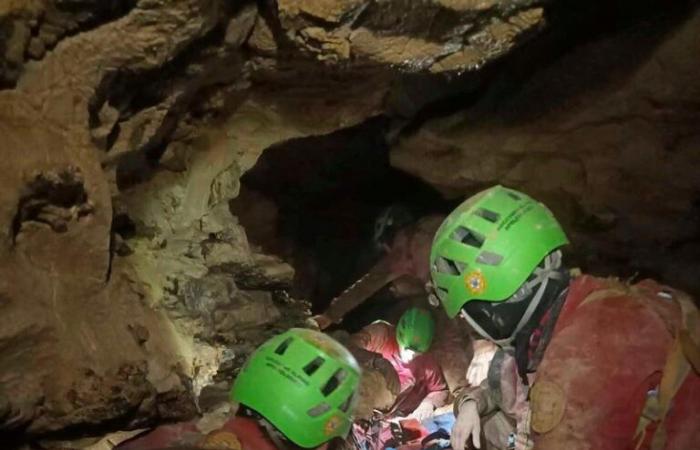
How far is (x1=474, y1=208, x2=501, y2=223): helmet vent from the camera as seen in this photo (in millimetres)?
3969

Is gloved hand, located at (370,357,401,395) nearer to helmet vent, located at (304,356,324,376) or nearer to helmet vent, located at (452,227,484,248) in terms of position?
helmet vent, located at (304,356,324,376)

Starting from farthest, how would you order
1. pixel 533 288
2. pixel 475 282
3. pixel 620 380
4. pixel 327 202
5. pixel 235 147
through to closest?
1. pixel 327 202
2. pixel 235 147
3. pixel 475 282
4. pixel 533 288
5. pixel 620 380

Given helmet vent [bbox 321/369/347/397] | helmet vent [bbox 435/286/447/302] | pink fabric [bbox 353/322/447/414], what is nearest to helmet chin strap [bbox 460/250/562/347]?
helmet vent [bbox 435/286/447/302]

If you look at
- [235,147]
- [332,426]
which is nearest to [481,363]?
[332,426]

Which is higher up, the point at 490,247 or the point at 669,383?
the point at 490,247

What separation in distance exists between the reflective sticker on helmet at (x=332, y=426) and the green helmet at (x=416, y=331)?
4.86m

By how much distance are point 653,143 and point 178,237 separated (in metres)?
3.55

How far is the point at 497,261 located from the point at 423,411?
4.49m

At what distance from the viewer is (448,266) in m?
4.04

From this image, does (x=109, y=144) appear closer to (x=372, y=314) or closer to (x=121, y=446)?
(x=121, y=446)

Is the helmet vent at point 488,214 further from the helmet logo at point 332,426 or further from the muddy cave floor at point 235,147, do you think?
the helmet logo at point 332,426

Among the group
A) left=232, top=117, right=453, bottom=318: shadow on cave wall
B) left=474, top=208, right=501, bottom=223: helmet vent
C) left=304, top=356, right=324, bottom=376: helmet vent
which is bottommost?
left=232, top=117, right=453, bottom=318: shadow on cave wall

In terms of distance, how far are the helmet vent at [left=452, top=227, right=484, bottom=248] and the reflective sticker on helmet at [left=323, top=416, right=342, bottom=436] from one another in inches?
49.2

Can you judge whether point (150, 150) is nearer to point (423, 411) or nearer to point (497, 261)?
point (497, 261)
